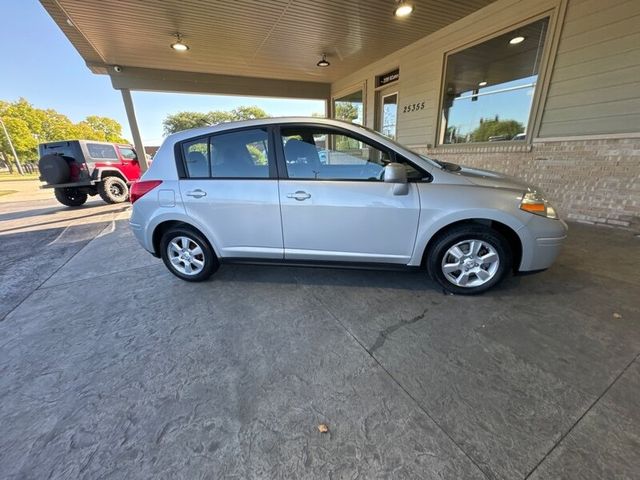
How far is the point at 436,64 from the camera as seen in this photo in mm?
6496

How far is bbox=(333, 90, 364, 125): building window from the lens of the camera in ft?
32.1

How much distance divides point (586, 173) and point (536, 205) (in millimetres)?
3283

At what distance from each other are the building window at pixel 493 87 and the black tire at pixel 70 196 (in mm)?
10908

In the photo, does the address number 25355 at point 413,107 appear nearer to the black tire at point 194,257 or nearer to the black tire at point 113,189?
the black tire at point 194,257

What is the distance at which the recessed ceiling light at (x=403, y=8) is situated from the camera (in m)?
4.97

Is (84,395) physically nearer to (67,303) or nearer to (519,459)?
(67,303)

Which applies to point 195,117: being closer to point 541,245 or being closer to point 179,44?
point 179,44

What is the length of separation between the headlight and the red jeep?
32.9 ft

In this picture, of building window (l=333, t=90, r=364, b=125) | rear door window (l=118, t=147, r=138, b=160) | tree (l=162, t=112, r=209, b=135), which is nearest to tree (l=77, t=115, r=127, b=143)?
tree (l=162, t=112, r=209, b=135)

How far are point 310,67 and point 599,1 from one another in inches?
268

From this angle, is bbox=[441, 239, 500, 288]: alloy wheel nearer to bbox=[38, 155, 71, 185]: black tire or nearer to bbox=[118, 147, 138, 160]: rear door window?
bbox=[38, 155, 71, 185]: black tire

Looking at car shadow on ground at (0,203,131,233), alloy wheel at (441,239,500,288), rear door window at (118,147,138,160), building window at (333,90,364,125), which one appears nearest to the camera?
alloy wheel at (441,239,500,288)

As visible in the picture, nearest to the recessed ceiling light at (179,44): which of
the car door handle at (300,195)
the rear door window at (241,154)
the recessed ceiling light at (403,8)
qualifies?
the recessed ceiling light at (403,8)

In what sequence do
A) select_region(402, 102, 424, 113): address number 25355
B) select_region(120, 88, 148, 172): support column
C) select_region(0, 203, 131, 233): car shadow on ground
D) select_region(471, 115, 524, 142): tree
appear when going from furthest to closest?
select_region(120, 88, 148, 172): support column → select_region(402, 102, 424, 113): address number 25355 → select_region(0, 203, 131, 233): car shadow on ground → select_region(471, 115, 524, 142): tree
